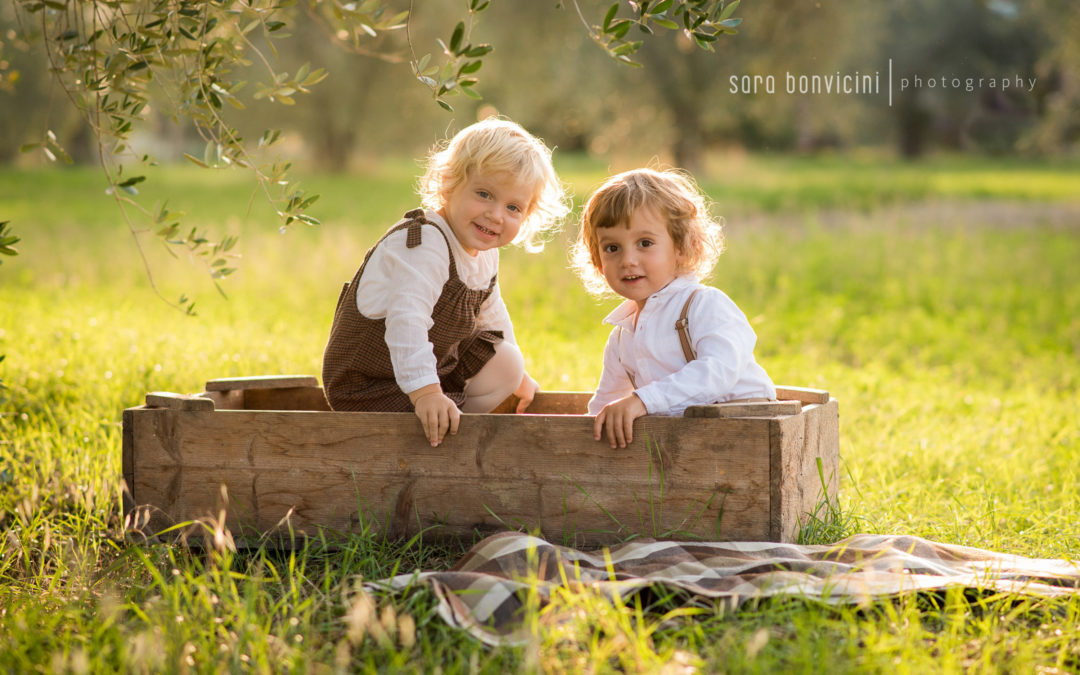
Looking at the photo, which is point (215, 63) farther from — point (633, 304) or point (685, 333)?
point (685, 333)

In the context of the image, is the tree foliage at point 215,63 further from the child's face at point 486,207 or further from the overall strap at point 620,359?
the overall strap at point 620,359

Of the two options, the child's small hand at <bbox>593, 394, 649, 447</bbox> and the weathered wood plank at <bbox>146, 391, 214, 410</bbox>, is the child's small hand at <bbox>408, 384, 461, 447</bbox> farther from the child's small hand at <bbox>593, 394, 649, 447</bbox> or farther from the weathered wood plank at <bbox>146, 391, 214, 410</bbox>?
the weathered wood plank at <bbox>146, 391, 214, 410</bbox>

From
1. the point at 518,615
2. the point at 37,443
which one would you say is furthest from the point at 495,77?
the point at 518,615

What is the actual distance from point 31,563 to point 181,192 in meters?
20.1

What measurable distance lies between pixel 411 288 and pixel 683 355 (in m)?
0.92

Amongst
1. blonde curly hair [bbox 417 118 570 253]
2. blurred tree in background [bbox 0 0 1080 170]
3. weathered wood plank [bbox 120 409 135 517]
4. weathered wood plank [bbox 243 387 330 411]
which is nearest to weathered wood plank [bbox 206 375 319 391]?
weathered wood plank [bbox 243 387 330 411]

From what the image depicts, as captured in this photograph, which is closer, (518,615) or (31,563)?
(518,615)

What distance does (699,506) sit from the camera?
9.31 ft

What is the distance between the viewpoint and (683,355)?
316cm

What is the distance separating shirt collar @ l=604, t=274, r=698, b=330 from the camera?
3230mm

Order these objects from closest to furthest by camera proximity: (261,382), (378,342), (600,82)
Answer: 1. (378,342)
2. (261,382)
3. (600,82)

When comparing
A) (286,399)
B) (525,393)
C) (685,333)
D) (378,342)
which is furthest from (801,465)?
(286,399)

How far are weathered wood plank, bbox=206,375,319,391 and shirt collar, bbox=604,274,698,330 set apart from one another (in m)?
1.18

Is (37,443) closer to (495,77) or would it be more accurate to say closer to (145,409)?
(145,409)
